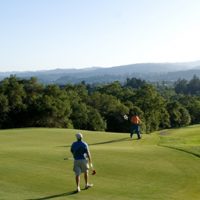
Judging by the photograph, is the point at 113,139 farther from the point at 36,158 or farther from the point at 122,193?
the point at 122,193

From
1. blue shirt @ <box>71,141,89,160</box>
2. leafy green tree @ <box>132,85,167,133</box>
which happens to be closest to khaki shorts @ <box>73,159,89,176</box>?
blue shirt @ <box>71,141,89,160</box>

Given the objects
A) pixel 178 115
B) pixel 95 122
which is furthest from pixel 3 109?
pixel 178 115

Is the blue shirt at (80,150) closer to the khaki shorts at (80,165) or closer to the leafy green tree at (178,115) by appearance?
the khaki shorts at (80,165)

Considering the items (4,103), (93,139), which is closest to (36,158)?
(93,139)

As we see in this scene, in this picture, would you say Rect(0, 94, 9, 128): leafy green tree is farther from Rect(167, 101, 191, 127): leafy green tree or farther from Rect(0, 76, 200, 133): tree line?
Rect(167, 101, 191, 127): leafy green tree

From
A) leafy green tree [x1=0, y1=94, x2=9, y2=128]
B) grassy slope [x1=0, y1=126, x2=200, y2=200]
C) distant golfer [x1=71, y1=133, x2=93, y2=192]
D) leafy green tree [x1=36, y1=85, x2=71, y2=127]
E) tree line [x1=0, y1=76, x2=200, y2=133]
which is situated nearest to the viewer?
grassy slope [x1=0, y1=126, x2=200, y2=200]

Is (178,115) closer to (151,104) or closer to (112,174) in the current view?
(151,104)

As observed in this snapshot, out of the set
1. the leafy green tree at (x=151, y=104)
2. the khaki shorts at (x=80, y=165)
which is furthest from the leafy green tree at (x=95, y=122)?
the khaki shorts at (x=80, y=165)

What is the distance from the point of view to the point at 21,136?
35.5 metres

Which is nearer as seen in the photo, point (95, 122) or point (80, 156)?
point (80, 156)

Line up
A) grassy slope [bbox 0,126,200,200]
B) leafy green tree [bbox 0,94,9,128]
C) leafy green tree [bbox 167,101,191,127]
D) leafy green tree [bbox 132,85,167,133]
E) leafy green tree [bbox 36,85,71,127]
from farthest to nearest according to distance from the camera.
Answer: leafy green tree [bbox 167,101,191,127], leafy green tree [bbox 132,85,167,133], leafy green tree [bbox 0,94,9,128], leafy green tree [bbox 36,85,71,127], grassy slope [bbox 0,126,200,200]

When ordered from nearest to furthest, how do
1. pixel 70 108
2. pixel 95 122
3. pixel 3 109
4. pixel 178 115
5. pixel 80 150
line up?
pixel 80 150
pixel 3 109
pixel 70 108
pixel 95 122
pixel 178 115

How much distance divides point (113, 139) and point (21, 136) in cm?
719

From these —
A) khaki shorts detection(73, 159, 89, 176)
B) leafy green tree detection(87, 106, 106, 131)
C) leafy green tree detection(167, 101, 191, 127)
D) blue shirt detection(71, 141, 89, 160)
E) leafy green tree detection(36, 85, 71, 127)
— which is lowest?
leafy green tree detection(167, 101, 191, 127)
